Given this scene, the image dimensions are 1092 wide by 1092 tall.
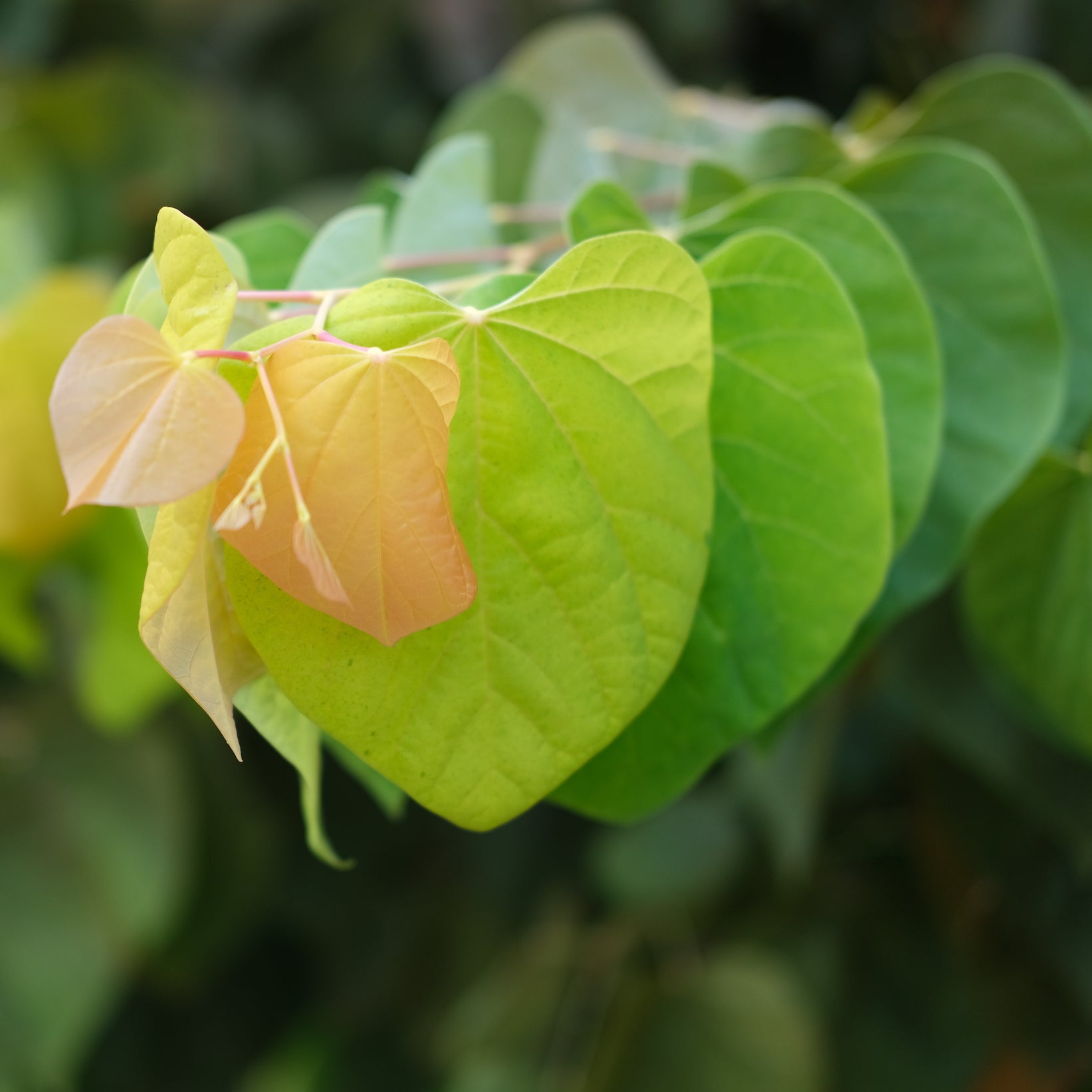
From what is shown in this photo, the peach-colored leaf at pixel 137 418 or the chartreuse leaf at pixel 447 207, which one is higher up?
the peach-colored leaf at pixel 137 418

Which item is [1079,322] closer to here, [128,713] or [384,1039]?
[128,713]

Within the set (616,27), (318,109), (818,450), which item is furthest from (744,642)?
(318,109)

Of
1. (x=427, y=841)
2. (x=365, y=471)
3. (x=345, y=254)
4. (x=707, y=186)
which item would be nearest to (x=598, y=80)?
(x=707, y=186)

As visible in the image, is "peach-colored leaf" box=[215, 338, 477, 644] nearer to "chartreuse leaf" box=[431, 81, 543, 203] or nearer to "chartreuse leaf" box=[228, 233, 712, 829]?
"chartreuse leaf" box=[228, 233, 712, 829]

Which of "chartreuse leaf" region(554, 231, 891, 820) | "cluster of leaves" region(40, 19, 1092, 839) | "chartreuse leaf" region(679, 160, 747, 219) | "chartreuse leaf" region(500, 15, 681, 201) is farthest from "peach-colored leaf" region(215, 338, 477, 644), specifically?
"chartreuse leaf" region(500, 15, 681, 201)

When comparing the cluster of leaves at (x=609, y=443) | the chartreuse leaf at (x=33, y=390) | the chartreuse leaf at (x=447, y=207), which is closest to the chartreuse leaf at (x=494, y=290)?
the cluster of leaves at (x=609, y=443)

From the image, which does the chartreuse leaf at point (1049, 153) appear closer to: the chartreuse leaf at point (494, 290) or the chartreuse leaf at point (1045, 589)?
the chartreuse leaf at point (1045, 589)
